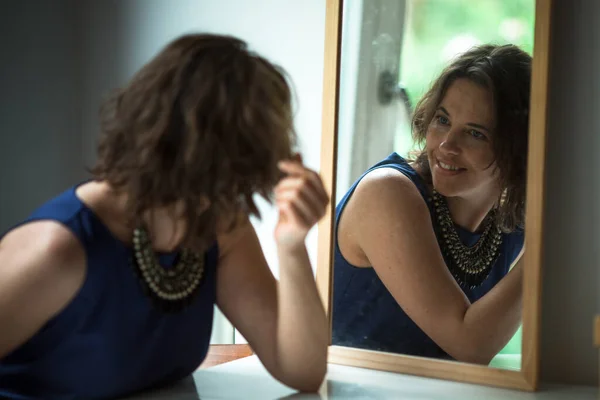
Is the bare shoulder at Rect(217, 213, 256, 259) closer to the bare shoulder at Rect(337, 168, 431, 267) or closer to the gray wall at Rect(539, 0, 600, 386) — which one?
the bare shoulder at Rect(337, 168, 431, 267)

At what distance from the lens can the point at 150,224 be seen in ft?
3.12

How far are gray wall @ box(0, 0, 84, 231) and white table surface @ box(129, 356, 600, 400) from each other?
547 millimetres

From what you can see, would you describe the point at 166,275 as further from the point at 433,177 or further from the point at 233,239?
the point at 433,177

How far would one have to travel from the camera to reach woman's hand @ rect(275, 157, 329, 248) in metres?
0.96

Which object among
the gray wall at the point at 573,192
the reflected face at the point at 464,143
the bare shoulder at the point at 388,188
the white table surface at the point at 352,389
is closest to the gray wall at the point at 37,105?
the white table surface at the point at 352,389

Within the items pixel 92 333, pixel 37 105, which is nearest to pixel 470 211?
pixel 92 333

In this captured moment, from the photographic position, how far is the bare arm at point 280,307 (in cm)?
104

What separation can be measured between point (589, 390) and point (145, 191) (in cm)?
71

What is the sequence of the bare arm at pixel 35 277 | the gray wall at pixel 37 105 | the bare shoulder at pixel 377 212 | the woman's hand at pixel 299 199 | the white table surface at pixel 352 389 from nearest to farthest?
the bare arm at pixel 35 277
the woman's hand at pixel 299 199
the white table surface at pixel 352 389
the bare shoulder at pixel 377 212
the gray wall at pixel 37 105

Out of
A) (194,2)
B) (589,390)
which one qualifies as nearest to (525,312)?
(589,390)

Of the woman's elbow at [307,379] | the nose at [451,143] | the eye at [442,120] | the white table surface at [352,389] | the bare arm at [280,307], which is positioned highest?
the eye at [442,120]

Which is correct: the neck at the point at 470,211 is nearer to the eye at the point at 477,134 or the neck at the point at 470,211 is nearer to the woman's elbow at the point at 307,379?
the eye at the point at 477,134

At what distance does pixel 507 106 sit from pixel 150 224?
21.4 inches

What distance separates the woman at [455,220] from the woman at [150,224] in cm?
22
